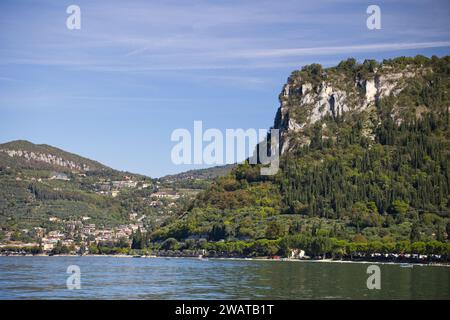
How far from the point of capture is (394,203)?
198 m

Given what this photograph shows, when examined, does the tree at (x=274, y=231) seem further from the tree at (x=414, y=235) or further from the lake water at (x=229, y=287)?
the lake water at (x=229, y=287)

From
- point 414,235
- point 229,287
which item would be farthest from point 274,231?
point 229,287

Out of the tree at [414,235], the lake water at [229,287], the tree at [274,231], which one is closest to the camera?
the lake water at [229,287]

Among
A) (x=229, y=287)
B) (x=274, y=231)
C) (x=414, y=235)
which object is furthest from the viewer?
(x=274, y=231)

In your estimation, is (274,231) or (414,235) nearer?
(414,235)

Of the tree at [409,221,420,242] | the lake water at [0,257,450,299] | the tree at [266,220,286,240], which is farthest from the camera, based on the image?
the tree at [266,220,286,240]

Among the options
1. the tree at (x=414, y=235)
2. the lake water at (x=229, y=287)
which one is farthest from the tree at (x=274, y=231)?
the lake water at (x=229, y=287)

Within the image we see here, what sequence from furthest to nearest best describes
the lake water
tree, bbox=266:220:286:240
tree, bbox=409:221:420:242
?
tree, bbox=266:220:286:240
tree, bbox=409:221:420:242
the lake water

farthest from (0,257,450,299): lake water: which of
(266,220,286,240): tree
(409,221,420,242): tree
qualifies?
(266,220,286,240): tree

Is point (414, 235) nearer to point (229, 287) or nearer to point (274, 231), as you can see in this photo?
point (274, 231)

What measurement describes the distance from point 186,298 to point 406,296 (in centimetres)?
1896

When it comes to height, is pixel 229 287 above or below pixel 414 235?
above

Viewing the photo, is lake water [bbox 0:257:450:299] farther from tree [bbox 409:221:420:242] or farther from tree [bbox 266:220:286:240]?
tree [bbox 266:220:286:240]
